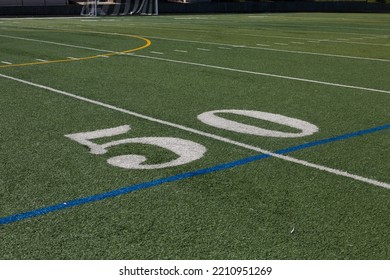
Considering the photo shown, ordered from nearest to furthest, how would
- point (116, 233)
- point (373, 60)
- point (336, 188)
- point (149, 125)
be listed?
point (116, 233), point (336, 188), point (149, 125), point (373, 60)

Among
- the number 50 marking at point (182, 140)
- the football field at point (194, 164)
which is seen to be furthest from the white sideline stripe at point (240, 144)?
the number 50 marking at point (182, 140)

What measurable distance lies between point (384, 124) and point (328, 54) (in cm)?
729

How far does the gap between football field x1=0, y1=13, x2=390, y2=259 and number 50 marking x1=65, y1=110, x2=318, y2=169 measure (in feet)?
0.07

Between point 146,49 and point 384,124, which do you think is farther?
point 146,49

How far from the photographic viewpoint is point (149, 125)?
6.34 meters

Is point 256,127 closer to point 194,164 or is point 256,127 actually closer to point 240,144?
point 240,144

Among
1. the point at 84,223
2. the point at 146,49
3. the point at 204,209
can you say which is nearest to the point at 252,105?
the point at 204,209

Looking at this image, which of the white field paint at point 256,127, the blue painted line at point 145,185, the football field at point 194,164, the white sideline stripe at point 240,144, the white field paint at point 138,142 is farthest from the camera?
the white field paint at point 256,127

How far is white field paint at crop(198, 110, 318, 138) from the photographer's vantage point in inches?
239

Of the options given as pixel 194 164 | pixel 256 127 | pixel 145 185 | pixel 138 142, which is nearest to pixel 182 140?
pixel 138 142

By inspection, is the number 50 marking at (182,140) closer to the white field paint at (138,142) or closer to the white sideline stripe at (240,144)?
the white field paint at (138,142)

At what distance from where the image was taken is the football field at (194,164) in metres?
3.60

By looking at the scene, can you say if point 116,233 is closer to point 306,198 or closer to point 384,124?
point 306,198

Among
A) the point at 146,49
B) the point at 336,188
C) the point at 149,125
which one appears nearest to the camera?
the point at 336,188
